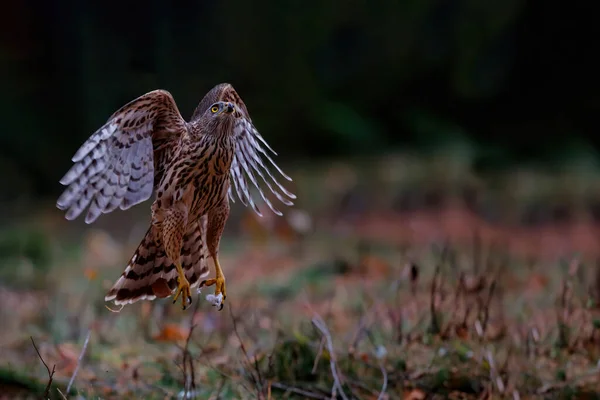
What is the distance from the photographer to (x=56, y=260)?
6516 mm

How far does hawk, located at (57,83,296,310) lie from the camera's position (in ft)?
6.82

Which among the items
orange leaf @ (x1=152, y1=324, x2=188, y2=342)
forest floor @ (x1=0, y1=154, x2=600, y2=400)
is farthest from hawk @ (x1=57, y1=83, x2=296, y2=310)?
orange leaf @ (x1=152, y1=324, x2=188, y2=342)

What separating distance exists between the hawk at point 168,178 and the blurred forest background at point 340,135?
93.1 inches

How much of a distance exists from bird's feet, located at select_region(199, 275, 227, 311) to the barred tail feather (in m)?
0.09

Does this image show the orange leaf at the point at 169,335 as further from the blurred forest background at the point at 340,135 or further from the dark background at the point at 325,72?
the dark background at the point at 325,72

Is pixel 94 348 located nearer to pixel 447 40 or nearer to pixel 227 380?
pixel 227 380

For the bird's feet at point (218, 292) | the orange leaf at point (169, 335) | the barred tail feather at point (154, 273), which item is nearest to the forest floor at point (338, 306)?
the orange leaf at point (169, 335)

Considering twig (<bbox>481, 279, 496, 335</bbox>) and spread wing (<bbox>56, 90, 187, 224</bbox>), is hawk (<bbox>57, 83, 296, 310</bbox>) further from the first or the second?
twig (<bbox>481, 279, 496, 335</bbox>)

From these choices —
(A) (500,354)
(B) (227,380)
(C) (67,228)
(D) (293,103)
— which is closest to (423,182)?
(D) (293,103)

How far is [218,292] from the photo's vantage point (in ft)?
6.98

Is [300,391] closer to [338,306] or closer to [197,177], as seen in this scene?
[197,177]

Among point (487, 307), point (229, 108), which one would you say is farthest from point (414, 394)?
point (229, 108)

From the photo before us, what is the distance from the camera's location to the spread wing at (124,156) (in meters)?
2.14

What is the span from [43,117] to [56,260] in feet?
6.84
